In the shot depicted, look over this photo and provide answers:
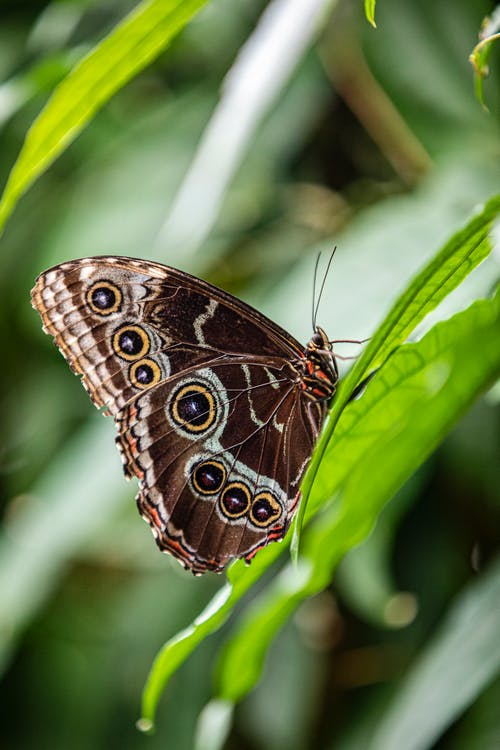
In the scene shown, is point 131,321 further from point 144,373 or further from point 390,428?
point 390,428

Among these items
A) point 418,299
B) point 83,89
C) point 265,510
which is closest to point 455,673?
point 265,510

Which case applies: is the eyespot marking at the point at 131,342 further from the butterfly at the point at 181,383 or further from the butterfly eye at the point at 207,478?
the butterfly eye at the point at 207,478

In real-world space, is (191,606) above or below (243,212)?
below

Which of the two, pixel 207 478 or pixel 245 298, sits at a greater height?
pixel 245 298

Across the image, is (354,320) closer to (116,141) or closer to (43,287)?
(43,287)

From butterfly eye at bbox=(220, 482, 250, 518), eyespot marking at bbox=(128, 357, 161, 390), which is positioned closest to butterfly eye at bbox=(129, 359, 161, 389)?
eyespot marking at bbox=(128, 357, 161, 390)

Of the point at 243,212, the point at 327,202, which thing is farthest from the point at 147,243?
the point at 327,202
